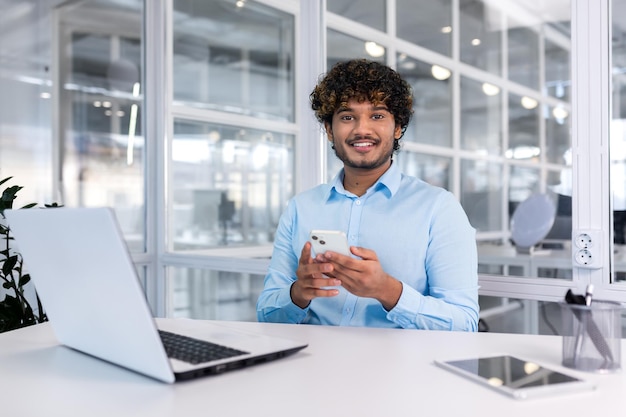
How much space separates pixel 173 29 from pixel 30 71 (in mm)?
834

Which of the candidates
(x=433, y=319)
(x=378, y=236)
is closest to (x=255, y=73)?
(x=378, y=236)

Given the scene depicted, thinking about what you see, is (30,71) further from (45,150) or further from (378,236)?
(378,236)

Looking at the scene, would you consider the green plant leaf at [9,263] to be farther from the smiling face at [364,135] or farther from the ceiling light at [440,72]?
the ceiling light at [440,72]

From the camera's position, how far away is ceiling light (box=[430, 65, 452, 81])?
440cm

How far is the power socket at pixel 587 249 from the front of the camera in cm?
200

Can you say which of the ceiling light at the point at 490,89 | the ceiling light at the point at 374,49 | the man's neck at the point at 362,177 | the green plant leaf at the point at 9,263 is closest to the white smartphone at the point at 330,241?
the man's neck at the point at 362,177

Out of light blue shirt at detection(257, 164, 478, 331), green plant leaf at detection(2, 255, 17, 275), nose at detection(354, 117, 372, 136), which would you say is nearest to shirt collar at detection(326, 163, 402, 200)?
light blue shirt at detection(257, 164, 478, 331)

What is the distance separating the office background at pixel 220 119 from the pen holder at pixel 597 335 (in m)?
1.27

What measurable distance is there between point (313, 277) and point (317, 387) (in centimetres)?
48

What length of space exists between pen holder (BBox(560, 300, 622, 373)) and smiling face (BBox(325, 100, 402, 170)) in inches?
35.3

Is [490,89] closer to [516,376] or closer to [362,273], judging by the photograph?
[362,273]

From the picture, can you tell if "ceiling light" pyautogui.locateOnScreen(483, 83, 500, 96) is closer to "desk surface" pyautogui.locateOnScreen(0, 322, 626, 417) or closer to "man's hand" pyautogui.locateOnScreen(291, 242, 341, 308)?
"man's hand" pyautogui.locateOnScreen(291, 242, 341, 308)

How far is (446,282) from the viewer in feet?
5.18

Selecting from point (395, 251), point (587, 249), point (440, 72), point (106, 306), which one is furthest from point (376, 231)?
point (440, 72)
